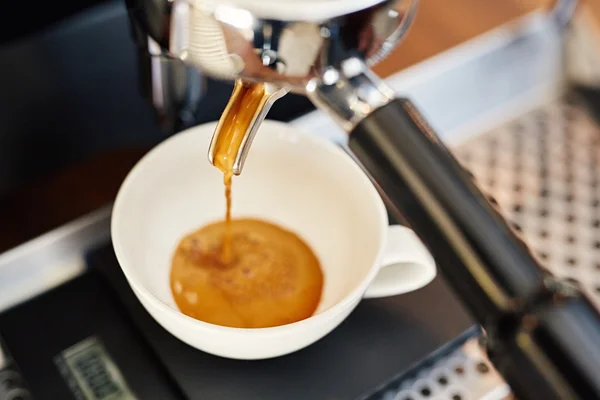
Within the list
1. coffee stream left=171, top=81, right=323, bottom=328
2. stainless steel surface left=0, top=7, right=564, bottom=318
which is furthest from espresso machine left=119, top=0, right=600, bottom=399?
stainless steel surface left=0, top=7, right=564, bottom=318

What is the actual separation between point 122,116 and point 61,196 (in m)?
0.07

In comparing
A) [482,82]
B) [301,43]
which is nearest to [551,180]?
[482,82]

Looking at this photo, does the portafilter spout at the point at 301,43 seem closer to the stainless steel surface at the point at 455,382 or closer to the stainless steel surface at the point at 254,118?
the stainless steel surface at the point at 254,118

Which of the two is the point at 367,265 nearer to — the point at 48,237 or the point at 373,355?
the point at 373,355

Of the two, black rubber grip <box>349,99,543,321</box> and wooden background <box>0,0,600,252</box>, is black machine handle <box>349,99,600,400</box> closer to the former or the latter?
black rubber grip <box>349,99,543,321</box>

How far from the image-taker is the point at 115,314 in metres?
0.42

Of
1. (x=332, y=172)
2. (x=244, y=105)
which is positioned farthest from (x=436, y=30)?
(x=244, y=105)

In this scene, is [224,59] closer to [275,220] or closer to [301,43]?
[301,43]

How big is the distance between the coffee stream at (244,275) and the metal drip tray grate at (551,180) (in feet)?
0.45

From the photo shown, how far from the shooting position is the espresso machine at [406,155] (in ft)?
0.76

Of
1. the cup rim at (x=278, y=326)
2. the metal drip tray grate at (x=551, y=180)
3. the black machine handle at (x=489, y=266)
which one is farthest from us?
the metal drip tray grate at (x=551, y=180)

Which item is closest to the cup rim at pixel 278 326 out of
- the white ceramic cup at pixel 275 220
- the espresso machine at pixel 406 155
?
the white ceramic cup at pixel 275 220

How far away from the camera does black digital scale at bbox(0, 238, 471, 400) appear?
0.39m

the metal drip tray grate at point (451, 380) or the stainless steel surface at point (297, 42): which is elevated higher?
the stainless steel surface at point (297, 42)
